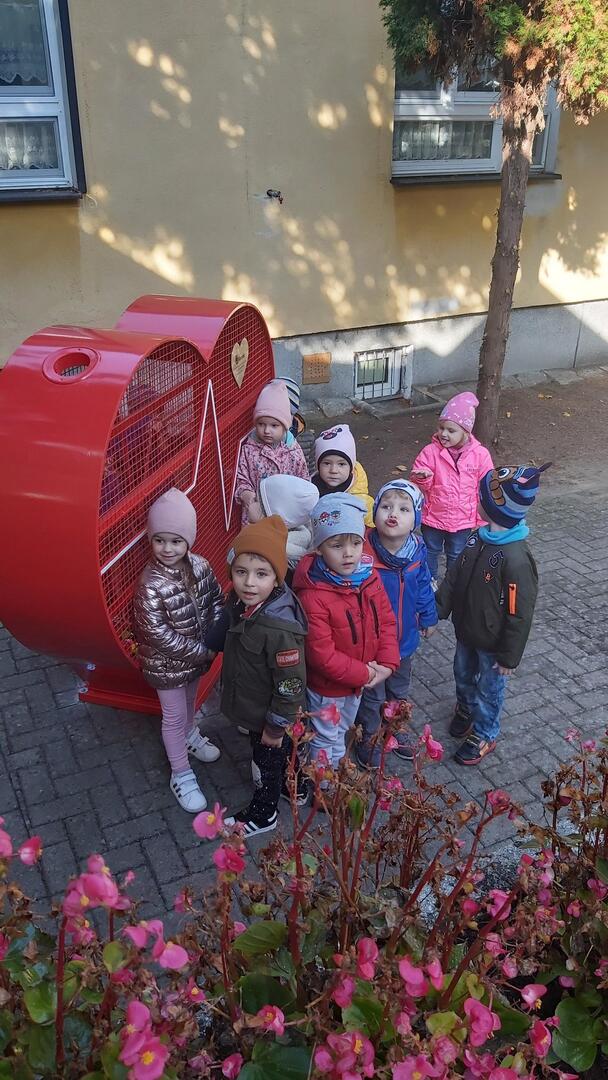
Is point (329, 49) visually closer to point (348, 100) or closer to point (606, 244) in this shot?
point (348, 100)

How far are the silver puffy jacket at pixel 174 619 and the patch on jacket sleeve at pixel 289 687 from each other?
0.47 meters

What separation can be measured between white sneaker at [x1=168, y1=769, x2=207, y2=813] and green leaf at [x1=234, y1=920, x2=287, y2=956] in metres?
1.91

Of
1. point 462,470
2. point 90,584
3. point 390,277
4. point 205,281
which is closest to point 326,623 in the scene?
point 90,584

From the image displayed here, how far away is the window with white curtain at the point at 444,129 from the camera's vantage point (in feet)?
26.5

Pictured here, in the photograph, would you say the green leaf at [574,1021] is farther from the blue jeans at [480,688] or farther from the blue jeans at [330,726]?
the blue jeans at [480,688]

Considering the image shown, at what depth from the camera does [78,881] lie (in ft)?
4.14

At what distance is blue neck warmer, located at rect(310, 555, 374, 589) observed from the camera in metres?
3.31

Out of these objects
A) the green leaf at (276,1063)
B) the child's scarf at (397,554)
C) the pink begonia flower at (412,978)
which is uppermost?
the pink begonia flower at (412,978)

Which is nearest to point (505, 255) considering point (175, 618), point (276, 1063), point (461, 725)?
point (461, 725)

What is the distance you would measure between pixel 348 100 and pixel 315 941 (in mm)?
7531

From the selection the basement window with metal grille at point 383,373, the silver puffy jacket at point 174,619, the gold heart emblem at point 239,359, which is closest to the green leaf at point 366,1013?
the silver puffy jacket at point 174,619

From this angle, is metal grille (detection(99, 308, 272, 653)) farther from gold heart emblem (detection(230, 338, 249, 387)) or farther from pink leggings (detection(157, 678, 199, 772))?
pink leggings (detection(157, 678, 199, 772))

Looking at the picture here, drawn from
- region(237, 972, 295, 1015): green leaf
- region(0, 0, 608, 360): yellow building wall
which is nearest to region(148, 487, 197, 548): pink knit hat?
region(237, 972, 295, 1015): green leaf

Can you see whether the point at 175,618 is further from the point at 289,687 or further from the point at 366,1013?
the point at 366,1013
